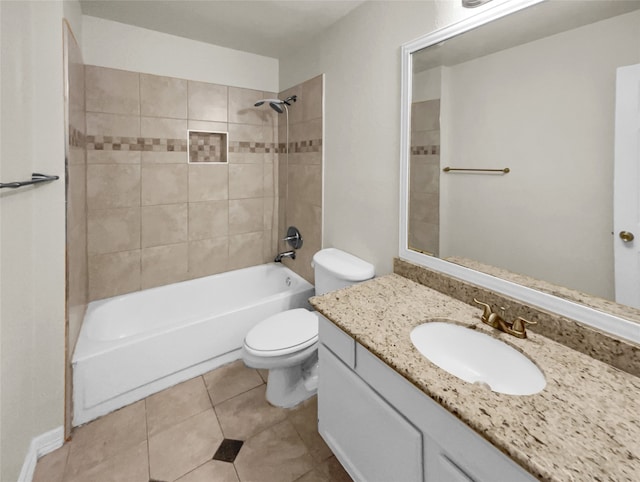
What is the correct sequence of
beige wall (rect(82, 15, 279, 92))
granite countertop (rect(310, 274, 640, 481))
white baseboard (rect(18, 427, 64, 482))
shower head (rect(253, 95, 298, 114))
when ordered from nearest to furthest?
granite countertop (rect(310, 274, 640, 481))
white baseboard (rect(18, 427, 64, 482))
beige wall (rect(82, 15, 279, 92))
shower head (rect(253, 95, 298, 114))

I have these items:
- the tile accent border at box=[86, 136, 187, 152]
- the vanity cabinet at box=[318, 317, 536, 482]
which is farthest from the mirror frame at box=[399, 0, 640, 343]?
the tile accent border at box=[86, 136, 187, 152]


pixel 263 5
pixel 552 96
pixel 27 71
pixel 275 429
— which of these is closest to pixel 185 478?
pixel 275 429

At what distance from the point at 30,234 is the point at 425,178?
5.90 feet

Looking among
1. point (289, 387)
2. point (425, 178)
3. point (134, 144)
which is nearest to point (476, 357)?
point (425, 178)

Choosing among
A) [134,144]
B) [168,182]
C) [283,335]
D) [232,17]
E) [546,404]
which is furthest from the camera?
[168,182]

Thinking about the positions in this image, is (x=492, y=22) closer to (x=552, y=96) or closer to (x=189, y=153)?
(x=552, y=96)

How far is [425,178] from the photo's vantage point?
4.87ft

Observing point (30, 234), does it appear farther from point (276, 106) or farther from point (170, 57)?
point (276, 106)

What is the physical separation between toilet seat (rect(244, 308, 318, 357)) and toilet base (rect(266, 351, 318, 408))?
16 centimetres

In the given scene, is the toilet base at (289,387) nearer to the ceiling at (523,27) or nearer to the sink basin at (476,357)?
the sink basin at (476,357)

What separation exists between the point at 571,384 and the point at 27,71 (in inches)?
86.5

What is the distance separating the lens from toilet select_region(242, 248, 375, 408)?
1.62 meters

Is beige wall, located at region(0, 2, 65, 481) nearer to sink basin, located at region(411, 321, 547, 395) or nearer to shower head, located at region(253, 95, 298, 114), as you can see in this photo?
shower head, located at region(253, 95, 298, 114)

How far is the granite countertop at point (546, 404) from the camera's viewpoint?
58 cm
